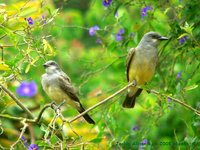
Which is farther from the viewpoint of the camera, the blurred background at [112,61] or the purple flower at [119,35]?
the purple flower at [119,35]

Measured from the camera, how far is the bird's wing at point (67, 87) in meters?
4.57

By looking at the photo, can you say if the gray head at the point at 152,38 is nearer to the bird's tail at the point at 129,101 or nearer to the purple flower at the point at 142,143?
the bird's tail at the point at 129,101

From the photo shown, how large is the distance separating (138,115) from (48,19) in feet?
10.1

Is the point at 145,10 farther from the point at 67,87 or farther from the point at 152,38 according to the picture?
the point at 67,87

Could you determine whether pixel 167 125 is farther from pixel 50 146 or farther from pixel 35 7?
pixel 50 146

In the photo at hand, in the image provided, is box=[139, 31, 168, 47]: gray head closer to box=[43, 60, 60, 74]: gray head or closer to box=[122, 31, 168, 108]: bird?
box=[122, 31, 168, 108]: bird

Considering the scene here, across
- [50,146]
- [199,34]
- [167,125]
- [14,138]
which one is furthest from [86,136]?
[50,146]

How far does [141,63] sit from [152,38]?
29cm

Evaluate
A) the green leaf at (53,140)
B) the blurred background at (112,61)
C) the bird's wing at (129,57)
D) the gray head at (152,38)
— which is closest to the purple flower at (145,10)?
the blurred background at (112,61)

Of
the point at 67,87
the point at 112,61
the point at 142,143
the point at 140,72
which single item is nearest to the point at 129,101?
the point at 140,72

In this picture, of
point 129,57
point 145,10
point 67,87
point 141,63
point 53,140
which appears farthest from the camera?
point 141,63

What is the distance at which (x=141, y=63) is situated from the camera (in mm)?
4816

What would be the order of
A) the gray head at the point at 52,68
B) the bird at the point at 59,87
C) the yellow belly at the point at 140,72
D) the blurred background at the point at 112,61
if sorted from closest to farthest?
1. the blurred background at the point at 112,61
2. the gray head at the point at 52,68
3. the bird at the point at 59,87
4. the yellow belly at the point at 140,72

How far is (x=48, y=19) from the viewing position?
3.71 meters
